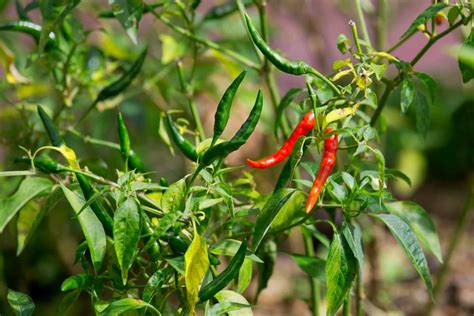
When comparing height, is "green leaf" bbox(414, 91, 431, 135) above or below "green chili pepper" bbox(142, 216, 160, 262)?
above

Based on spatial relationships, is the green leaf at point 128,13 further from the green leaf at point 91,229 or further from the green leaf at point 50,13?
the green leaf at point 91,229

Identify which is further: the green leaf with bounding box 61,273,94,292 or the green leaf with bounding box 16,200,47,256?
the green leaf with bounding box 16,200,47,256

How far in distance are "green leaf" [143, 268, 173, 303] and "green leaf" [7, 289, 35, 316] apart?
167 mm

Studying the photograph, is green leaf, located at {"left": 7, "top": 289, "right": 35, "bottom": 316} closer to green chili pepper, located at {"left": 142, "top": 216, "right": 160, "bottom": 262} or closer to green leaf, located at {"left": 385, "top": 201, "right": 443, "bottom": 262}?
green chili pepper, located at {"left": 142, "top": 216, "right": 160, "bottom": 262}

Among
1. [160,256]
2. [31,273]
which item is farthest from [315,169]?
[31,273]

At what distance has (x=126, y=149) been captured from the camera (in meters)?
1.02

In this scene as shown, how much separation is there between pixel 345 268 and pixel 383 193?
10cm

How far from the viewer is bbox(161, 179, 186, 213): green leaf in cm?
94

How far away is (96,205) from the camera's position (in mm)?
982

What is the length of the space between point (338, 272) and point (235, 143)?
0.62ft

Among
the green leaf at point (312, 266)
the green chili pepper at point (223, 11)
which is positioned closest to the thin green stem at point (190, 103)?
the green chili pepper at point (223, 11)

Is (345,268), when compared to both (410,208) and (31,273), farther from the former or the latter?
(31,273)

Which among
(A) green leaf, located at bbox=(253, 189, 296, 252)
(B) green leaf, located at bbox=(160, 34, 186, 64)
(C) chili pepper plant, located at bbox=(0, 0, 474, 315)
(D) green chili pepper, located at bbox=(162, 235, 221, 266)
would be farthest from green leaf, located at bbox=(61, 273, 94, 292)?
(B) green leaf, located at bbox=(160, 34, 186, 64)

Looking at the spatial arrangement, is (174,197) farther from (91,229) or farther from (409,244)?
(409,244)
